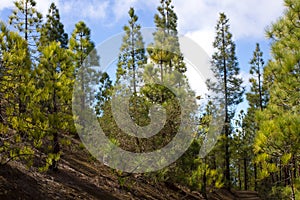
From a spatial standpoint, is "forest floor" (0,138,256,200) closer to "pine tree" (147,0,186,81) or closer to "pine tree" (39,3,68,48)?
"pine tree" (147,0,186,81)

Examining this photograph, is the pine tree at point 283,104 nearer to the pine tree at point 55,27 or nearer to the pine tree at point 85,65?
the pine tree at point 85,65

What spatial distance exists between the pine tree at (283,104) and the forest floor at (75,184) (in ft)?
13.9

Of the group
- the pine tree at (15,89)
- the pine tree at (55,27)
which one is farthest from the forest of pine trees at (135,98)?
the pine tree at (55,27)

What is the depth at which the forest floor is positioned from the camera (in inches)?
243

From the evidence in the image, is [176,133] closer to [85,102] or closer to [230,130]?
[85,102]

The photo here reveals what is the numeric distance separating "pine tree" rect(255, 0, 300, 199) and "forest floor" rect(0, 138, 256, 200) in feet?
13.9

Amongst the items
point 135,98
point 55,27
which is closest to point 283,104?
point 135,98

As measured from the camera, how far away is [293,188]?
6477 millimetres

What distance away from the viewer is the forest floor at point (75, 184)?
618 cm

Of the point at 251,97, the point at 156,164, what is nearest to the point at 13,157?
the point at 156,164

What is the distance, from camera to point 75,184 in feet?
26.3

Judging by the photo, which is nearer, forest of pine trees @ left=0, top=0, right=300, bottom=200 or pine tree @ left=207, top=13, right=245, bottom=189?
forest of pine trees @ left=0, top=0, right=300, bottom=200

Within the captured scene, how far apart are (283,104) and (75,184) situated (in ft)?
17.8

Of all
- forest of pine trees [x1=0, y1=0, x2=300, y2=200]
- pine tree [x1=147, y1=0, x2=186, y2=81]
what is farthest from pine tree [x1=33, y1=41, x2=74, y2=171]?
pine tree [x1=147, y1=0, x2=186, y2=81]
